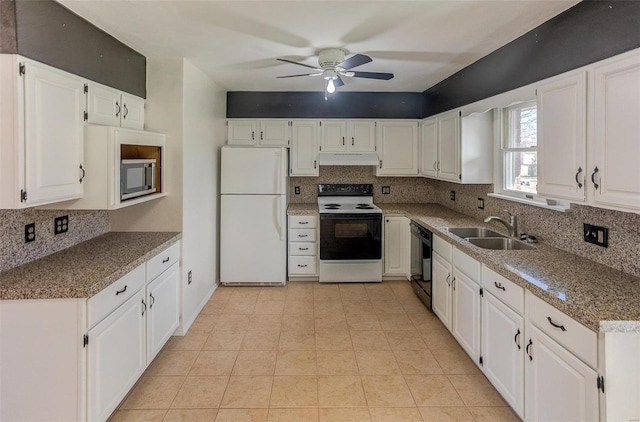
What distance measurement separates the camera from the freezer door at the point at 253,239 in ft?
14.3

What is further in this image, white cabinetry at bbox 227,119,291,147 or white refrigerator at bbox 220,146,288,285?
white cabinetry at bbox 227,119,291,147

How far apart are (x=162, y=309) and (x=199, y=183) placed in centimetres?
139

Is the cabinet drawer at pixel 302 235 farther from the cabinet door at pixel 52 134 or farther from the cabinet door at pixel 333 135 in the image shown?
the cabinet door at pixel 52 134

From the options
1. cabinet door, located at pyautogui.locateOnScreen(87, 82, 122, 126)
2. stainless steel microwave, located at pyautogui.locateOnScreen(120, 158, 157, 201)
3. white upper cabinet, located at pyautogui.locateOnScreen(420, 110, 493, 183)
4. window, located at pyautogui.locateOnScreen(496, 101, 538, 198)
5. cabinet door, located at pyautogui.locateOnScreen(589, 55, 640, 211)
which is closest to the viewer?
cabinet door, located at pyautogui.locateOnScreen(589, 55, 640, 211)

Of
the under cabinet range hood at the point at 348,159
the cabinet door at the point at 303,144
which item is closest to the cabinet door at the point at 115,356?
the cabinet door at the point at 303,144

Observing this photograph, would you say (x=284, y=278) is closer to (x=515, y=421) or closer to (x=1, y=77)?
(x=515, y=421)

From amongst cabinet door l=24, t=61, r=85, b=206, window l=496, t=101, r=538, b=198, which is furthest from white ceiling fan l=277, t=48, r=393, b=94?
cabinet door l=24, t=61, r=85, b=206

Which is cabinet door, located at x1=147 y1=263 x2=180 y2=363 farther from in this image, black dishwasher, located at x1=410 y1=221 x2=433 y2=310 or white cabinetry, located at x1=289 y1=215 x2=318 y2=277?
black dishwasher, located at x1=410 y1=221 x2=433 y2=310

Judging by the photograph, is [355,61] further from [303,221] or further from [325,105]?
[303,221]

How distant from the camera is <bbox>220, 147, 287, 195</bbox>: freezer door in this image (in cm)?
432

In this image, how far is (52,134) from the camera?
202 centimetres

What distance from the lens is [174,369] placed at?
2.68 m

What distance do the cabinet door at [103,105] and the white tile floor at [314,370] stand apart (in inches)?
72.1

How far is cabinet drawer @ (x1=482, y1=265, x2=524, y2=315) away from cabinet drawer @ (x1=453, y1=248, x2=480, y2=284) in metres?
0.11
